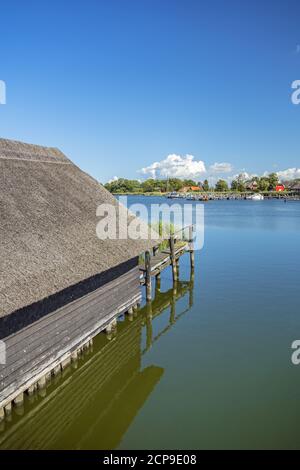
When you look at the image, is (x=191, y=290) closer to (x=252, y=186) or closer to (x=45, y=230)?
(x=45, y=230)

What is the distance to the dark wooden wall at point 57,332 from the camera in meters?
9.13

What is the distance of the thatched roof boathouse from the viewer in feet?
29.8

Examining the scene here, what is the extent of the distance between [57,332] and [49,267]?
6.75 feet

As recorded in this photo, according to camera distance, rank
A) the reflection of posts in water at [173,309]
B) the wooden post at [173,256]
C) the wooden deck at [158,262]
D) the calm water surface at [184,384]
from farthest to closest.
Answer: the wooden post at [173,256], the wooden deck at [158,262], the reflection of posts in water at [173,309], the calm water surface at [184,384]

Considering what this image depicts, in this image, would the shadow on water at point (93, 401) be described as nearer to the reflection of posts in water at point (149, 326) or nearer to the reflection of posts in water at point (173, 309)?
the reflection of posts in water at point (149, 326)

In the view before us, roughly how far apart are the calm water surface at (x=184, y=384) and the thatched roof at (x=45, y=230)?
3.33 meters

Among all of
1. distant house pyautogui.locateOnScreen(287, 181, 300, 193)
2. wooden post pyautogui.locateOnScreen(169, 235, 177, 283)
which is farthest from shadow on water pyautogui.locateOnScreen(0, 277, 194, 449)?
distant house pyautogui.locateOnScreen(287, 181, 300, 193)

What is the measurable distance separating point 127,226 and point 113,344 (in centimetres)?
465

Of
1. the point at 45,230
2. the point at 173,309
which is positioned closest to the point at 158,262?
the point at 173,309

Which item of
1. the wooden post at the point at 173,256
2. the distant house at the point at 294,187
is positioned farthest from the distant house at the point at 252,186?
the wooden post at the point at 173,256

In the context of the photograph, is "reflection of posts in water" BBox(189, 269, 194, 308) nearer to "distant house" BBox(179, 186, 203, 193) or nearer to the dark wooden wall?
the dark wooden wall

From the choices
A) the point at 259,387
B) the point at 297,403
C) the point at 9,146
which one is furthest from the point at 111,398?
the point at 9,146

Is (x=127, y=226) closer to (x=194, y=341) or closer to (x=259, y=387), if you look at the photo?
(x=194, y=341)

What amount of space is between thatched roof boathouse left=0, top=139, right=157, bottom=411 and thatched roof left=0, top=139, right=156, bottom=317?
0.10ft
